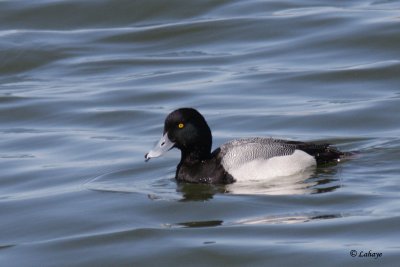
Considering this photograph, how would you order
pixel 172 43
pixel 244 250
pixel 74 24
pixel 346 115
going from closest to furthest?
pixel 244 250 → pixel 346 115 → pixel 172 43 → pixel 74 24

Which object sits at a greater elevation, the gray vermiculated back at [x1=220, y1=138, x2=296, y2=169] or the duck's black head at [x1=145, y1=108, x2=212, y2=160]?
the duck's black head at [x1=145, y1=108, x2=212, y2=160]

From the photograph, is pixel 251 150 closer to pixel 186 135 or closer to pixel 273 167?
pixel 273 167

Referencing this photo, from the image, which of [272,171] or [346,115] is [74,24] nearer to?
[346,115]

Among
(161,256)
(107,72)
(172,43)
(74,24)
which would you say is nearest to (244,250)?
(161,256)

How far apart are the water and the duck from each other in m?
0.21

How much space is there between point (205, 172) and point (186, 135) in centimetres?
47

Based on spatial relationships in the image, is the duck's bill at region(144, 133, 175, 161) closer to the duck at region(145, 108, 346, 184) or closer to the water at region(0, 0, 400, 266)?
the duck at region(145, 108, 346, 184)

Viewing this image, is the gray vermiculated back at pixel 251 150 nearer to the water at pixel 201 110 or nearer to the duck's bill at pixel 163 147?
the water at pixel 201 110

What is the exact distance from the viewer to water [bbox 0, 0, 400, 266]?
10703mm

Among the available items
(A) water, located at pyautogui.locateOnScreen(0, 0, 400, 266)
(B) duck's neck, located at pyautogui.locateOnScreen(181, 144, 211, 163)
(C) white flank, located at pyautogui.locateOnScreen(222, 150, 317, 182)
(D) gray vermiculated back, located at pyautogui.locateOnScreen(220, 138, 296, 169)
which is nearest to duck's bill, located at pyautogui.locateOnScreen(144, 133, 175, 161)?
(B) duck's neck, located at pyautogui.locateOnScreen(181, 144, 211, 163)

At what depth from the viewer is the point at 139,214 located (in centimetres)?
1188

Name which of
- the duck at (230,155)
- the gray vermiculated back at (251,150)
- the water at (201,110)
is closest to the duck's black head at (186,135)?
the duck at (230,155)

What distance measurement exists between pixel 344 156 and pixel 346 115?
221cm

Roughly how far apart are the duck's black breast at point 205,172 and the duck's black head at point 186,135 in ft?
0.32
